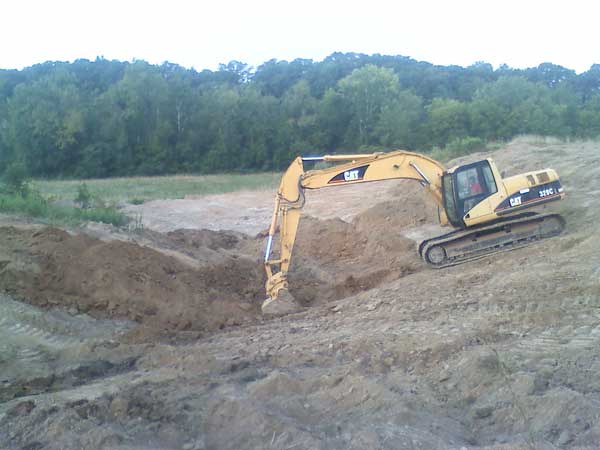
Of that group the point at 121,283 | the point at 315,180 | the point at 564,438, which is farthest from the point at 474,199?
the point at 564,438

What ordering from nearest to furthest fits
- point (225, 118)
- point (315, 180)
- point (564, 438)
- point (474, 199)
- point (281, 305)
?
1. point (564, 438)
2. point (281, 305)
3. point (315, 180)
4. point (474, 199)
5. point (225, 118)

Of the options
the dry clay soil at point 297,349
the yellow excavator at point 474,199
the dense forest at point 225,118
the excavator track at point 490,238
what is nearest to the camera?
the dry clay soil at point 297,349

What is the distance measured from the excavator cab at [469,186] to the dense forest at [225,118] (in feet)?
103

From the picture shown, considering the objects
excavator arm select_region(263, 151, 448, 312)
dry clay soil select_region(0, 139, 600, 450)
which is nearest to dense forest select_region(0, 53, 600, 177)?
excavator arm select_region(263, 151, 448, 312)

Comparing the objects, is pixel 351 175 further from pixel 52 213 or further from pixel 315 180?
pixel 52 213

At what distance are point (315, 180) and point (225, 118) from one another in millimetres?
44447

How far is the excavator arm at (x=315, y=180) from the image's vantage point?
1038 cm

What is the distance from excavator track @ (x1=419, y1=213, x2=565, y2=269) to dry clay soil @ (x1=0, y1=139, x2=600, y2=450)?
40 cm

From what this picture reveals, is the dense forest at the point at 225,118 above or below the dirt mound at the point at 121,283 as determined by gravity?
above

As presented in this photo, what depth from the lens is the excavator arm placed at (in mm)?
10383

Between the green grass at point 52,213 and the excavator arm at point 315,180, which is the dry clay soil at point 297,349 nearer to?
the excavator arm at point 315,180

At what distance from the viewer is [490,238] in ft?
39.8

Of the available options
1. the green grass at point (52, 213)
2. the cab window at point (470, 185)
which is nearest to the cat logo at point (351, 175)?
the cab window at point (470, 185)

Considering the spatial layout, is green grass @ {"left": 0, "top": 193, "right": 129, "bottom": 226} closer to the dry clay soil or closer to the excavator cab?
the dry clay soil
